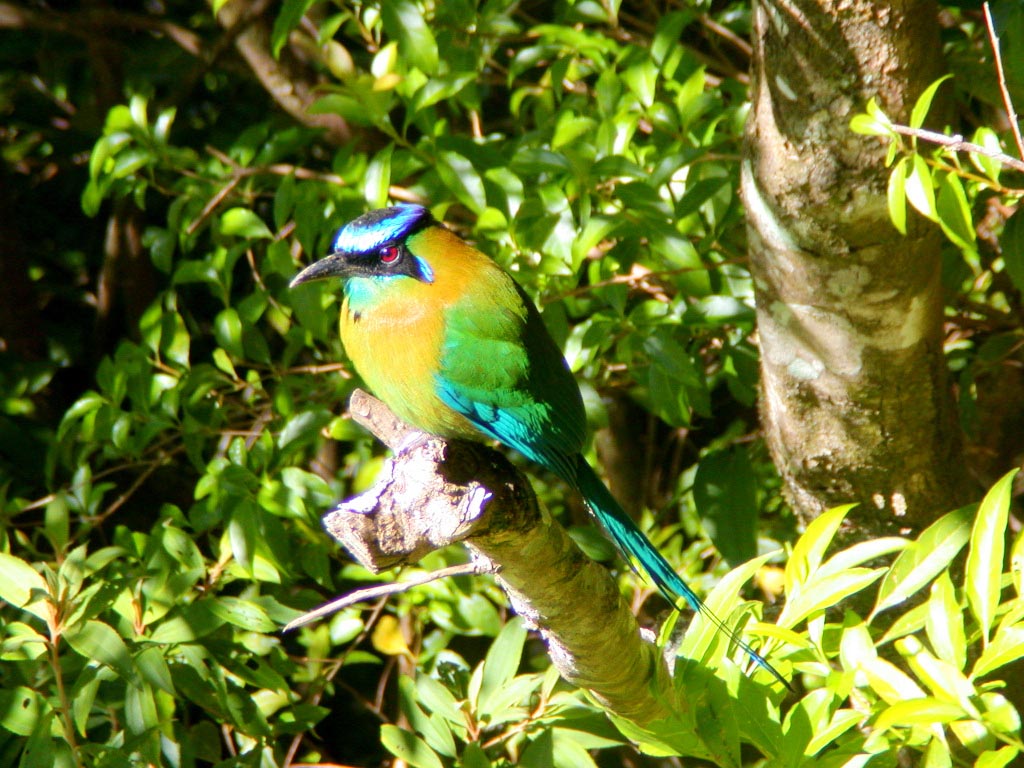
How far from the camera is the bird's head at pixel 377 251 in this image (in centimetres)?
216

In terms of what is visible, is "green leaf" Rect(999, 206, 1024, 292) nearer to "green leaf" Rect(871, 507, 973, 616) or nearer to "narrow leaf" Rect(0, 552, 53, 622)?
"green leaf" Rect(871, 507, 973, 616)

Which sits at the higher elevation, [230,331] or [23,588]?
[230,331]

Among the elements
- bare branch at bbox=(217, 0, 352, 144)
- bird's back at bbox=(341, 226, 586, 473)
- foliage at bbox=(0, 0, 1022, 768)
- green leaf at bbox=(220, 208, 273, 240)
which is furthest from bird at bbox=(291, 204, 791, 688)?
bare branch at bbox=(217, 0, 352, 144)

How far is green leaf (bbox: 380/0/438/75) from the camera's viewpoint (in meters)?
2.17

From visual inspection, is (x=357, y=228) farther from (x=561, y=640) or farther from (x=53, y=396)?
(x=53, y=396)

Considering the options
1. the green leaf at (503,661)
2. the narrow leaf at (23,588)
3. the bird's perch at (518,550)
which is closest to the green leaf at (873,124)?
the bird's perch at (518,550)

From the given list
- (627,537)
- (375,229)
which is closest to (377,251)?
(375,229)

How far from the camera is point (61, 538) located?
2381 mm

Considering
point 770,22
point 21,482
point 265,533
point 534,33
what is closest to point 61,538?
point 265,533

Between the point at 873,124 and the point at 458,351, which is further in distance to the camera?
the point at 458,351

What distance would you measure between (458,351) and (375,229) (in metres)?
0.29

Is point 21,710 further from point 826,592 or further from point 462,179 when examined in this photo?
point 826,592

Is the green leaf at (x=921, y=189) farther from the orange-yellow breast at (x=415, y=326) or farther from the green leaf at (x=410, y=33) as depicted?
the green leaf at (x=410, y=33)

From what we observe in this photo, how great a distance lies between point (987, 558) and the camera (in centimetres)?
142
